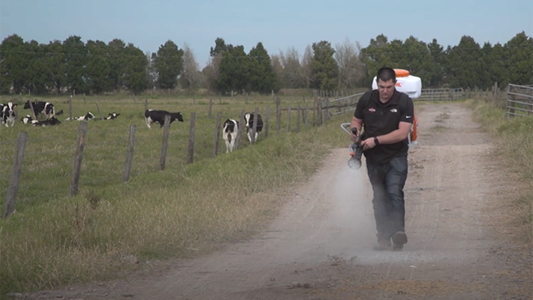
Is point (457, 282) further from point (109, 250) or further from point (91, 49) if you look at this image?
point (91, 49)

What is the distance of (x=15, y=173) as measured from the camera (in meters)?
11.2

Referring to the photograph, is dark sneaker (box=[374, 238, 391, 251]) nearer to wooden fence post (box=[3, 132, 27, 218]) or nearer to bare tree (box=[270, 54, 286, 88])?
wooden fence post (box=[3, 132, 27, 218])

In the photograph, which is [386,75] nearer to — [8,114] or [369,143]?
[369,143]

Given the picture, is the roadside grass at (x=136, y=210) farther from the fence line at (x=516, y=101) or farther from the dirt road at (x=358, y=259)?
the fence line at (x=516, y=101)

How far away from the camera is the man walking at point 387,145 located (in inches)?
300

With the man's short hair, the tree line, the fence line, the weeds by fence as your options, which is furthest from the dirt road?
the tree line

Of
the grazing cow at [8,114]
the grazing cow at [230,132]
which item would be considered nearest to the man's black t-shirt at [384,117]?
the grazing cow at [230,132]

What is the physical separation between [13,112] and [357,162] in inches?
1122

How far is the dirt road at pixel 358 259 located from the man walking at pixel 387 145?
12.8 inches

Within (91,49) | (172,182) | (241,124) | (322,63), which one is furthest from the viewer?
(91,49)

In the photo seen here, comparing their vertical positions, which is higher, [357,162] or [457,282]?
[357,162]

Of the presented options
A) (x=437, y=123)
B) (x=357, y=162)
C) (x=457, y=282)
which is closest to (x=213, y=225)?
(x=357, y=162)

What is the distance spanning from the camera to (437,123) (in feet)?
103

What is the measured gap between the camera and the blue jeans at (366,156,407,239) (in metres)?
7.85
